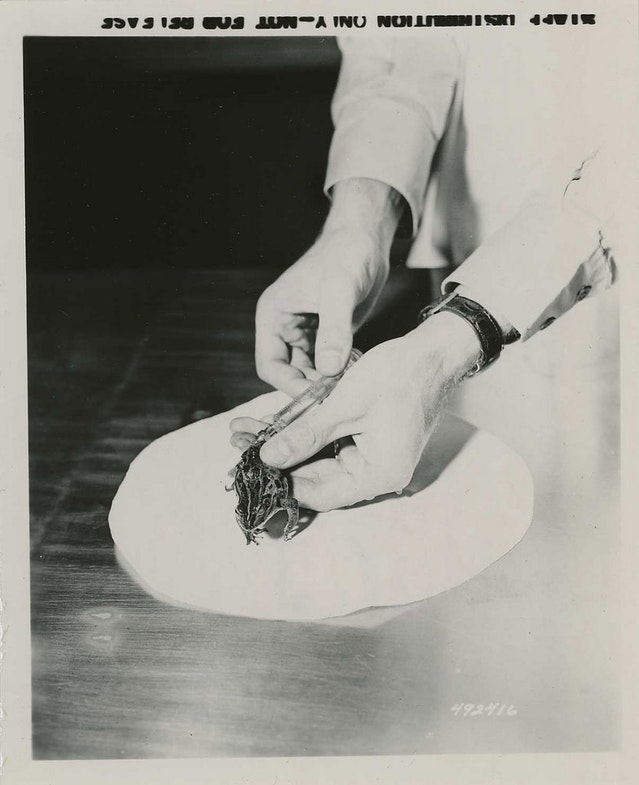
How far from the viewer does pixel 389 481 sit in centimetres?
85

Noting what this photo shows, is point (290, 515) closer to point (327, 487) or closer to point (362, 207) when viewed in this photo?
point (327, 487)

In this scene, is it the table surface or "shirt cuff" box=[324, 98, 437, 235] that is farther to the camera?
"shirt cuff" box=[324, 98, 437, 235]

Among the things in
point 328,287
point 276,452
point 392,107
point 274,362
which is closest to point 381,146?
point 392,107

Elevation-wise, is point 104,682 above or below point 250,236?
below

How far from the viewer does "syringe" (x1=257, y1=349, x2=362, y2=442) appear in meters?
0.88

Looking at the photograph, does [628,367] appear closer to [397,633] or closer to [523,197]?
[523,197]

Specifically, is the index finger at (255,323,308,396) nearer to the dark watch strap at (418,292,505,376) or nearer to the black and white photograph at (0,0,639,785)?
the black and white photograph at (0,0,639,785)

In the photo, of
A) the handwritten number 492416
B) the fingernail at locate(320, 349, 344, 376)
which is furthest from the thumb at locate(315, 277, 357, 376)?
the handwritten number 492416

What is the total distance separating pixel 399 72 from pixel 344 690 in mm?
723

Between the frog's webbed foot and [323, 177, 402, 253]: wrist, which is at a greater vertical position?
[323, 177, 402, 253]: wrist

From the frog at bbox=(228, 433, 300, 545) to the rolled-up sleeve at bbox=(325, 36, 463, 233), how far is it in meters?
0.36

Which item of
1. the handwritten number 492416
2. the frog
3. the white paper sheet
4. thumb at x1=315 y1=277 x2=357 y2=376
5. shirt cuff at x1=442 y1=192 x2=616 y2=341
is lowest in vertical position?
the handwritten number 492416

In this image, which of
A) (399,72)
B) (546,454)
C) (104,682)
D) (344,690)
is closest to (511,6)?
(399,72)

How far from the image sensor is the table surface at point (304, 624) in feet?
2.71
